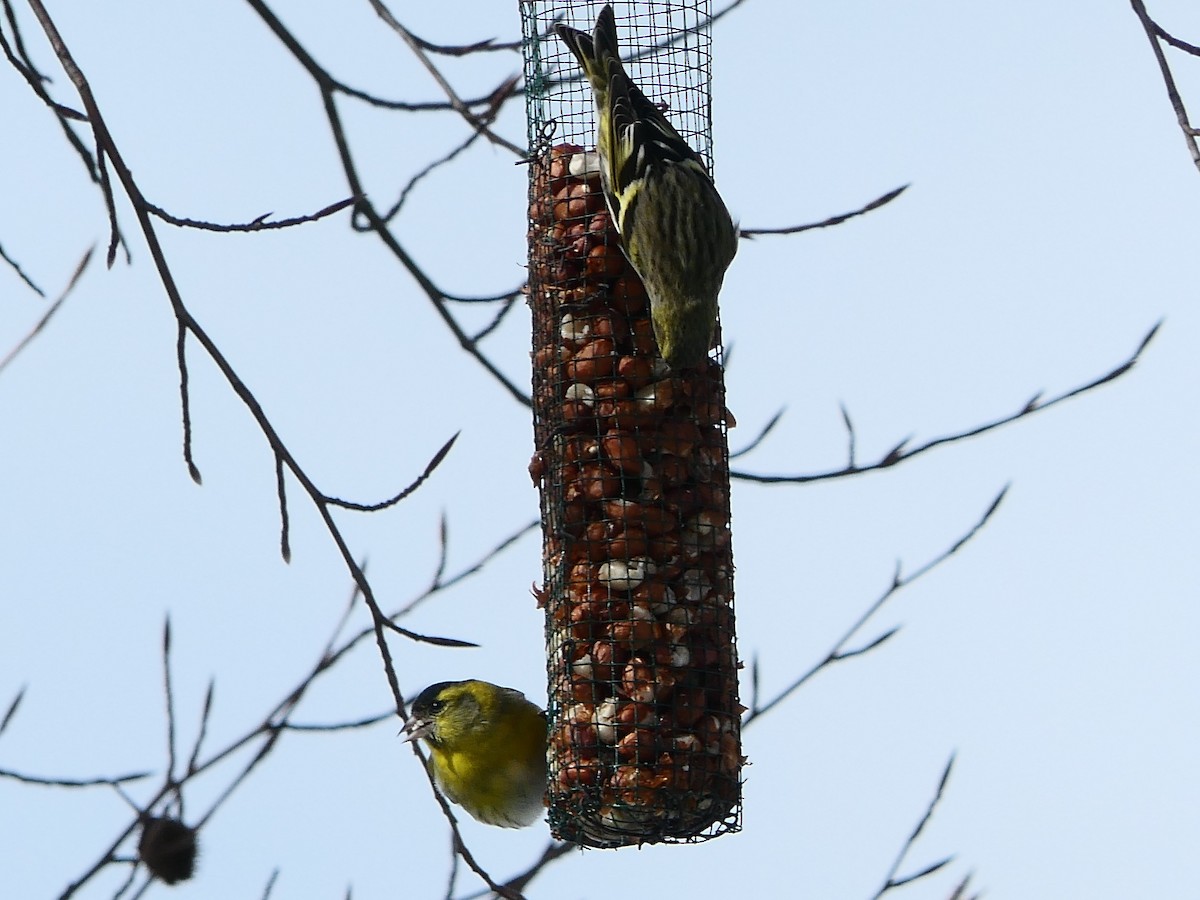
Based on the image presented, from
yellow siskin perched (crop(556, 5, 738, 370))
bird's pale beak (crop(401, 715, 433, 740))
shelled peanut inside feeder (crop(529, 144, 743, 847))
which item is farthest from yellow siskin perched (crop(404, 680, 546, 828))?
yellow siskin perched (crop(556, 5, 738, 370))

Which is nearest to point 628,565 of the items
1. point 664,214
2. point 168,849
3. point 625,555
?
point 625,555

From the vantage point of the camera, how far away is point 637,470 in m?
4.67

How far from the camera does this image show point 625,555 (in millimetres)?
4625

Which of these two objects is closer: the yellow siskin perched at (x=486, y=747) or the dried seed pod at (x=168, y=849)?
the dried seed pod at (x=168, y=849)

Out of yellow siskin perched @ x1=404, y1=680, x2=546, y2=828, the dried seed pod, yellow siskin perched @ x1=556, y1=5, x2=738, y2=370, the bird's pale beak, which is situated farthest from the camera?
the bird's pale beak

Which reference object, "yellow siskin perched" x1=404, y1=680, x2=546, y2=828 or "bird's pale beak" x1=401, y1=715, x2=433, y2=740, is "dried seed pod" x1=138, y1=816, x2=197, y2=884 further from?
"bird's pale beak" x1=401, y1=715, x2=433, y2=740

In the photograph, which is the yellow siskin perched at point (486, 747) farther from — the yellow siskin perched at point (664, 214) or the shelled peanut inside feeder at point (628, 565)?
the yellow siskin perched at point (664, 214)

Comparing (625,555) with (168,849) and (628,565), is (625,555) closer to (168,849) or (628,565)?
(628,565)

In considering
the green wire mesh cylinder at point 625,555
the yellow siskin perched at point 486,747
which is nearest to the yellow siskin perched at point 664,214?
the green wire mesh cylinder at point 625,555

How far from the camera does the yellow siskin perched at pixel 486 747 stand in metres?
5.55

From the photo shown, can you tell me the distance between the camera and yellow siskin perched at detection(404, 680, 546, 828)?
555 centimetres

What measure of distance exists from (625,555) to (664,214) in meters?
0.83

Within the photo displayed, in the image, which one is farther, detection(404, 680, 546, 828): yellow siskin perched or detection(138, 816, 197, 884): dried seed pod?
detection(404, 680, 546, 828): yellow siskin perched

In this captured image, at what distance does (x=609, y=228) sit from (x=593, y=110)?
410 mm
